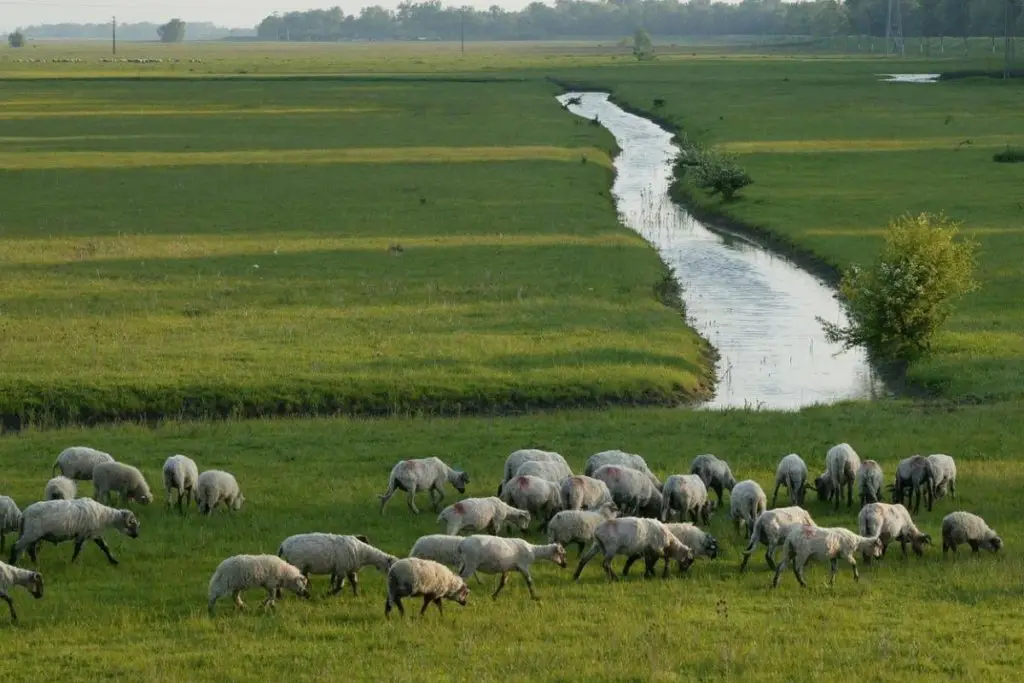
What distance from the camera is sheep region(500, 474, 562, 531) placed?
2136 centimetres

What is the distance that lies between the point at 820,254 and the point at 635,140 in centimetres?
4527

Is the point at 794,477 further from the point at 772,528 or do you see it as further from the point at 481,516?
the point at 481,516

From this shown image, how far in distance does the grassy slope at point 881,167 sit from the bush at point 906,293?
0.92 meters

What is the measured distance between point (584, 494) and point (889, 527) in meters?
4.20

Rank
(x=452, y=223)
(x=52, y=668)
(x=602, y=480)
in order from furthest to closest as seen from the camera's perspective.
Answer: (x=452, y=223) < (x=602, y=480) < (x=52, y=668)

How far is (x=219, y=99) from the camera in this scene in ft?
404

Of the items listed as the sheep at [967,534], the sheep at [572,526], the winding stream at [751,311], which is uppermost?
the sheep at [572,526]

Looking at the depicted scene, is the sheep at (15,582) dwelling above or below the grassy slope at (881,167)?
below

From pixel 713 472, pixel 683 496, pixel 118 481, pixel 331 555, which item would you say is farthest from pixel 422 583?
pixel 713 472

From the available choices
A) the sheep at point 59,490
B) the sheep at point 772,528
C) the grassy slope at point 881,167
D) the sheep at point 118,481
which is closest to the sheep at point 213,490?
the sheep at point 118,481

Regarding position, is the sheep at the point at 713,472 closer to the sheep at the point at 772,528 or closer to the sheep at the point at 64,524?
the sheep at the point at 772,528

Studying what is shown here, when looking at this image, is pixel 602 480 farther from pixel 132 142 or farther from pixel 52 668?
pixel 132 142

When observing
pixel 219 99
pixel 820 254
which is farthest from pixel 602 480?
pixel 219 99

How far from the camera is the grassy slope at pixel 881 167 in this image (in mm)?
38438
